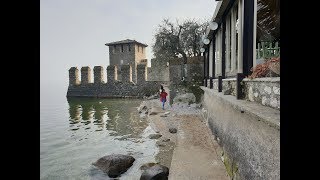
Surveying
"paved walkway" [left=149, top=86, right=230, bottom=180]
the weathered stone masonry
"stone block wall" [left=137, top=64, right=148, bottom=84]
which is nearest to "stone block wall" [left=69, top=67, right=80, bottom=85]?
the weathered stone masonry

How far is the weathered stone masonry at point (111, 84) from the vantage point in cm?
3228

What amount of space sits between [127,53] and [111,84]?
11.6 metres

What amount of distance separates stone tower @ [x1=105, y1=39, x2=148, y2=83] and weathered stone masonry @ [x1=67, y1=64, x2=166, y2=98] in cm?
902

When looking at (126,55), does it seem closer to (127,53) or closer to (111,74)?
(127,53)

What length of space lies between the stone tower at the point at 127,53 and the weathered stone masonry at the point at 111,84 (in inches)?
355

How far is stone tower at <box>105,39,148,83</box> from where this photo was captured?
43.7 m

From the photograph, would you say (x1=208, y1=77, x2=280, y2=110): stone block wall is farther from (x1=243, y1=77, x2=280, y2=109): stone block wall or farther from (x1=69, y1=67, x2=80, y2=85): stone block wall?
(x1=69, y1=67, x2=80, y2=85): stone block wall

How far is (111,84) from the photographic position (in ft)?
112

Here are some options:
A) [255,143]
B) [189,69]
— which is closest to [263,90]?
[255,143]

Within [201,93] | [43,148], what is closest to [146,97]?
[201,93]

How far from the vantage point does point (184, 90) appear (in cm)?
1977
